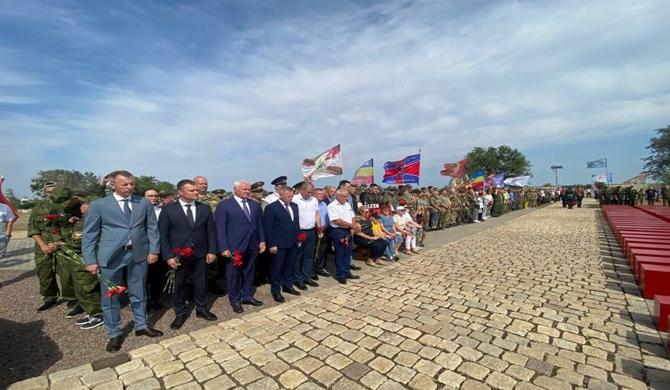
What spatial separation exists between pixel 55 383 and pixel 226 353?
148 centimetres

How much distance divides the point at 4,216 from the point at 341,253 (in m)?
7.18

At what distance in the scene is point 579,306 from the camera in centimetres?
464

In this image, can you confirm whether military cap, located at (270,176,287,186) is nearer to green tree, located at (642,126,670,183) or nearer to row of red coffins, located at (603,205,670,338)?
row of red coffins, located at (603,205,670,338)

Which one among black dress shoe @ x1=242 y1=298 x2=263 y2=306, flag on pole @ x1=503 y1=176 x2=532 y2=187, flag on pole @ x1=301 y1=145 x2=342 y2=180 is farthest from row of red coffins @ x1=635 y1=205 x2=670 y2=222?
black dress shoe @ x1=242 y1=298 x2=263 y2=306

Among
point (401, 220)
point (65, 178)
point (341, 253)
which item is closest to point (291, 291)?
point (341, 253)

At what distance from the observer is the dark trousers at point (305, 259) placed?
5805mm

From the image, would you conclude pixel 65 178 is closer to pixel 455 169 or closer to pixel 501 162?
A: pixel 455 169

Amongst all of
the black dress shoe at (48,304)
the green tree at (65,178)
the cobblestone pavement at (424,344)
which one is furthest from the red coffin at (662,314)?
the green tree at (65,178)

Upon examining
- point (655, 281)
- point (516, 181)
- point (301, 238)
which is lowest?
point (655, 281)

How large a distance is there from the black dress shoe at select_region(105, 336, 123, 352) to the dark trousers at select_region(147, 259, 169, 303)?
4.59ft

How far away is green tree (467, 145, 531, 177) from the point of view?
7244 centimetres

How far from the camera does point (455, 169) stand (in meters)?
19.8

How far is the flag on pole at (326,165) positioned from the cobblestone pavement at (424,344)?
5.75 meters

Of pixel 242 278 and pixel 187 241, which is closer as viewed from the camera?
pixel 187 241
